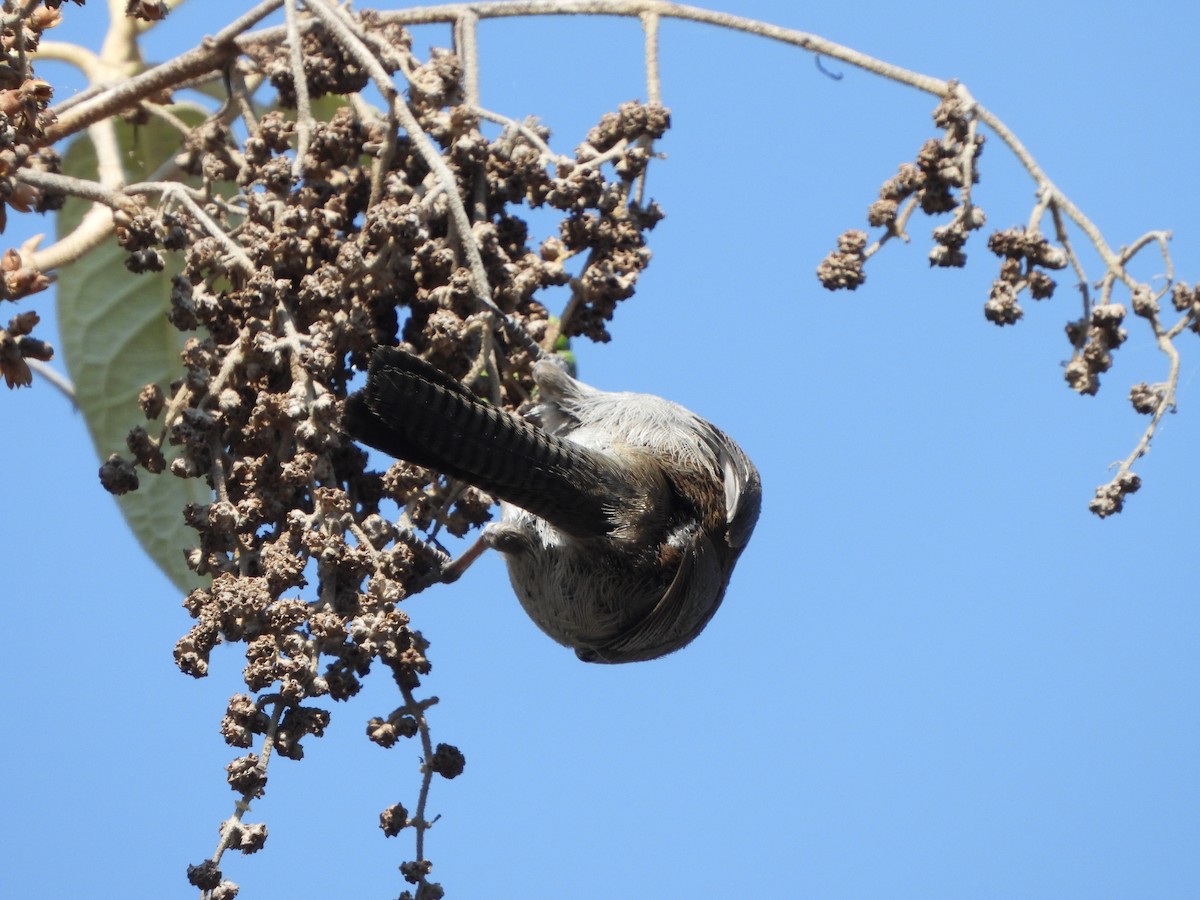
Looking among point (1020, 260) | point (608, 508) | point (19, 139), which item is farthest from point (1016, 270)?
point (19, 139)

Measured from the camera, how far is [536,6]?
3.45 m

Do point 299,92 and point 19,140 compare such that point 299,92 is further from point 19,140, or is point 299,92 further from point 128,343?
point 128,343

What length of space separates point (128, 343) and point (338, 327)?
4.57 feet

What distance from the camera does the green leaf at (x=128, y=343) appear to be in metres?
3.92

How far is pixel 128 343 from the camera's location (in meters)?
4.11

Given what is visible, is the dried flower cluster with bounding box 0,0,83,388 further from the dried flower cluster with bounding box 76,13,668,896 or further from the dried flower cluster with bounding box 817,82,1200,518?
the dried flower cluster with bounding box 817,82,1200,518

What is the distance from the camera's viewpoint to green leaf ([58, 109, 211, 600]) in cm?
392

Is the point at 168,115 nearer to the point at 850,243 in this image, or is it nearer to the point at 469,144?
the point at 469,144

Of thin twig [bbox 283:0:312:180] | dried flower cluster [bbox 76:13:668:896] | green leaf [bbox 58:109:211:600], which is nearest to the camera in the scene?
dried flower cluster [bbox 76:13:668:896]

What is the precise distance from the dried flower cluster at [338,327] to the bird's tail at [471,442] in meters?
0.10

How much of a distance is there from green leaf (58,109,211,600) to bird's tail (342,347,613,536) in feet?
4.07

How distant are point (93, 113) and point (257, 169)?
39cm

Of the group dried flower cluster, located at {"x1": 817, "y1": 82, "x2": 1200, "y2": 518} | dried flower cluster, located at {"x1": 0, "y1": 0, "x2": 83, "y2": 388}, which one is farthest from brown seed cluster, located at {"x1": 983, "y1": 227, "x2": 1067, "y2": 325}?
dried flower cluster, located at {"x1": 0, "y1": 0, "x2": 83, "y2": 388}

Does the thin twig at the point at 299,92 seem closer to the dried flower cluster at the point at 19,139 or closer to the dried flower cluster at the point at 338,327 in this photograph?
the dried flower cluster at the point at 338,327
